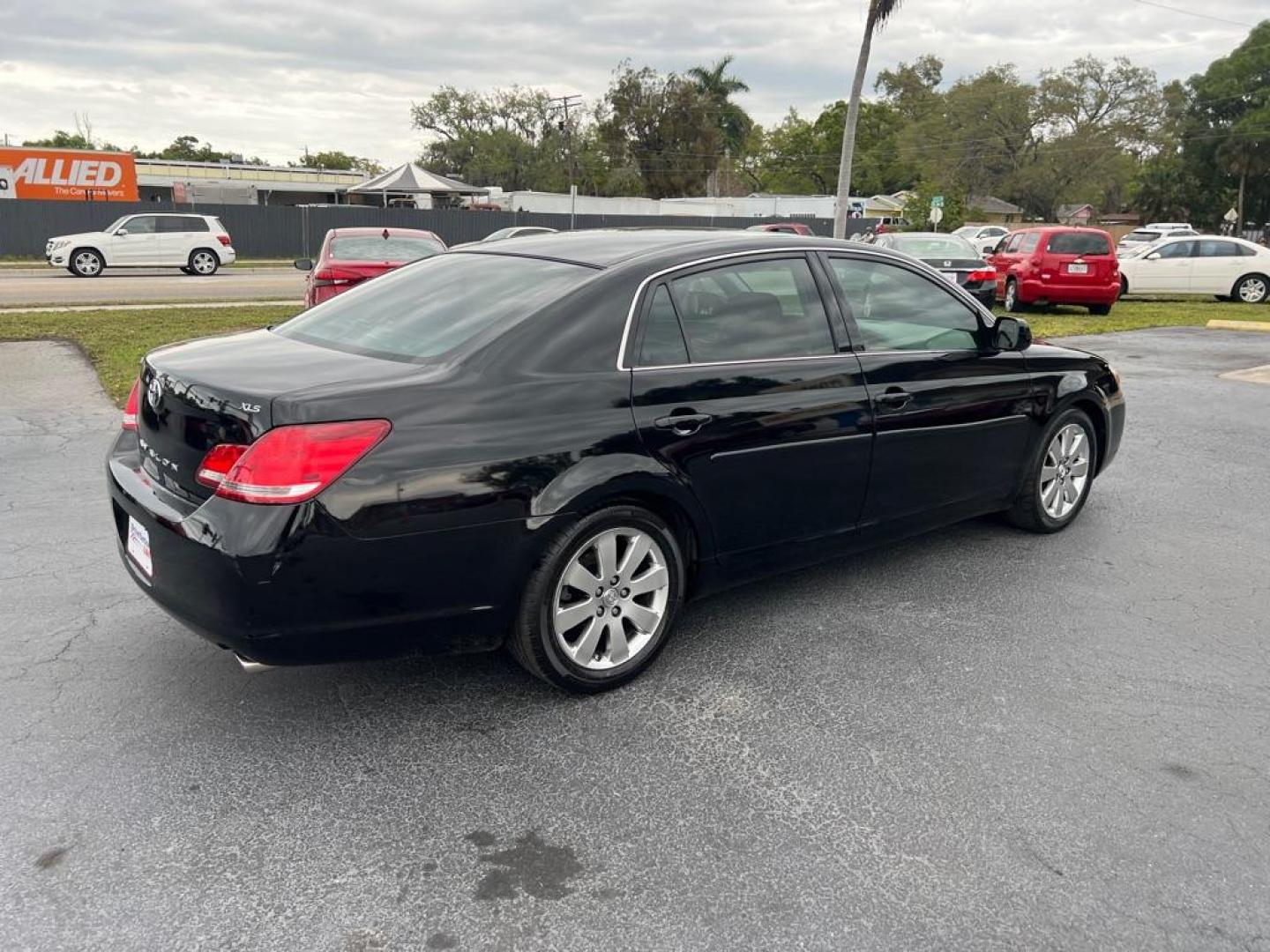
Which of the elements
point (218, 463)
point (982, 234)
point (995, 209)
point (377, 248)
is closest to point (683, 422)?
point (218, 463)

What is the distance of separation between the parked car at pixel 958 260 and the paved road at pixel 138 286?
11.2 m

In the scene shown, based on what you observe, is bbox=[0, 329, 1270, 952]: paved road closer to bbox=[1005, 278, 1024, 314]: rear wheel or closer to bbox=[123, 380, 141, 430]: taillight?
bbox=[123, 380, 141, 430]: taillight

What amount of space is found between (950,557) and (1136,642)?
43.2 inches

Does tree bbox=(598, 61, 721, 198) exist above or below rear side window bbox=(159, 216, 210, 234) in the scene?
above

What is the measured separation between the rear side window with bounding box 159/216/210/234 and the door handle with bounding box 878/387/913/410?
26.0 m

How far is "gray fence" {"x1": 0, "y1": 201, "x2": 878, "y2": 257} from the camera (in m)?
32.8

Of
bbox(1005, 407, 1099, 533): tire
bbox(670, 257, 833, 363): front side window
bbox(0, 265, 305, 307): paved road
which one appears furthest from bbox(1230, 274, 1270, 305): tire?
bbox(670, 257, 833, 363): front side window

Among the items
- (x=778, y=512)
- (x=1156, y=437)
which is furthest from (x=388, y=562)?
(x=1156, y=437)

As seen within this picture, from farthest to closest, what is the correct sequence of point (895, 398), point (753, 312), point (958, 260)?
point (958, 260)
point (895, 398)
point (753, 312)

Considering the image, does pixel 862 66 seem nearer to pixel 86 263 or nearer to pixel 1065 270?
pixel 1065 270

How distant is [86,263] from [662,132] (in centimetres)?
5419

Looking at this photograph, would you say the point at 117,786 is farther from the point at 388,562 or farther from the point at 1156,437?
the point at 1156,437

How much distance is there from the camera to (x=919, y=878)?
2.61 metres

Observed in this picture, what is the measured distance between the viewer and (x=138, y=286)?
21.6 metres
